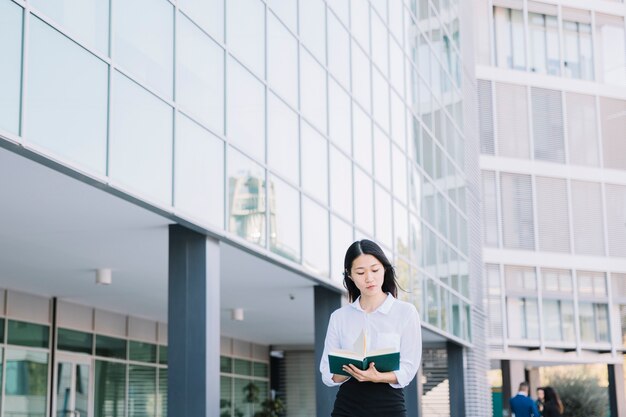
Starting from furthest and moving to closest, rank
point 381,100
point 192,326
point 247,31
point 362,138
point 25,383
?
1. point 381,100
2. point 362,138
3. point 25,383
4. point 247,31
5. point 192,326

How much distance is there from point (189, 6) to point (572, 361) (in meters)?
29.6

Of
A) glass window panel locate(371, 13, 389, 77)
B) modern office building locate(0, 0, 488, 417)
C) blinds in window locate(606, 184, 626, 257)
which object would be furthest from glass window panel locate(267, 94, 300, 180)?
blinds in window locate(606, 184, 626, 257)

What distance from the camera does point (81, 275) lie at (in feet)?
53.5

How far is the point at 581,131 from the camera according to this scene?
40250 mm

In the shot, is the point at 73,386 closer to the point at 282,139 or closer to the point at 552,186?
the point at 282,139

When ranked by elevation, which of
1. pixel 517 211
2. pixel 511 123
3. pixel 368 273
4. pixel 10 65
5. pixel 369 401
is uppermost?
pixel 511 123

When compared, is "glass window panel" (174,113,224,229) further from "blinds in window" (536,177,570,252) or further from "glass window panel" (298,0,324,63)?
"blinds in window" (536,177,570,252)

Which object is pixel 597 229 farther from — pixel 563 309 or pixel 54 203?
pixel 54 203

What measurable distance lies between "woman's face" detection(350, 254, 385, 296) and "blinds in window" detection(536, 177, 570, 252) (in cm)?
3490

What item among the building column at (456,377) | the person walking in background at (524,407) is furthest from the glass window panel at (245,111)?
the building column at (456,377)

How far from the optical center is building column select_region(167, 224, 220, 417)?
37.9ft

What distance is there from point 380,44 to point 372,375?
16.8m

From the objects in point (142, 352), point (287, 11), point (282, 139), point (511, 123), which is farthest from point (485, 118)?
point (282, 139)

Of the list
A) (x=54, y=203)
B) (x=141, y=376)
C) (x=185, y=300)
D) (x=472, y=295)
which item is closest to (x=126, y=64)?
(x=54, y=203)
